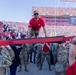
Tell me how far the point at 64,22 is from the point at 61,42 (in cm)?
3005

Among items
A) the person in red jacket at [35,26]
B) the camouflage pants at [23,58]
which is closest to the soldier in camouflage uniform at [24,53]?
the camouflage pants at [23,58]

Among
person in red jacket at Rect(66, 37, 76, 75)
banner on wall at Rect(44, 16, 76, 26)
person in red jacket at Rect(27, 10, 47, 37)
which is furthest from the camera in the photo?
banner on wall at Rect(44, 16, 76, 26)

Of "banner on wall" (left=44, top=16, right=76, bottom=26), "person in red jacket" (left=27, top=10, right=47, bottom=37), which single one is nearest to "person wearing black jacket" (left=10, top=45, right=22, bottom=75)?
"person in red jacket" (left=27, top=10, right=47, bottom=37)

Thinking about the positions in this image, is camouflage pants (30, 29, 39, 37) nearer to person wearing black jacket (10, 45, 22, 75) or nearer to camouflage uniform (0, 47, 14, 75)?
person wearing black jacket (10, 45, 22, 75)

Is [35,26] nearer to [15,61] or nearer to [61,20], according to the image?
[15,61]

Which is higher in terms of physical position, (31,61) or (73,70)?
(73,70)

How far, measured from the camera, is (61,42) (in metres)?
4.23

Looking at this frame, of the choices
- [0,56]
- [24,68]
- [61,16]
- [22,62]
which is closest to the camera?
[0,56]

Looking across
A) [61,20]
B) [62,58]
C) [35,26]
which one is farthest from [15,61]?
[61,20]

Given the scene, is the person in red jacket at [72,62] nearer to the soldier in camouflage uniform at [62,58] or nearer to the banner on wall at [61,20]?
the soldier in camouflage uniform at [62,58]

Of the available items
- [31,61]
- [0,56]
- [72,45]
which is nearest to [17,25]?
[31,61]

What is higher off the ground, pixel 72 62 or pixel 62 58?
pixel 72 62

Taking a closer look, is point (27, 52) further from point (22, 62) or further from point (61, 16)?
point (61, 16)

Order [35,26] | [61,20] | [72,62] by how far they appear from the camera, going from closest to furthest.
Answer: [72,62] → [35,26] → [61,20]
